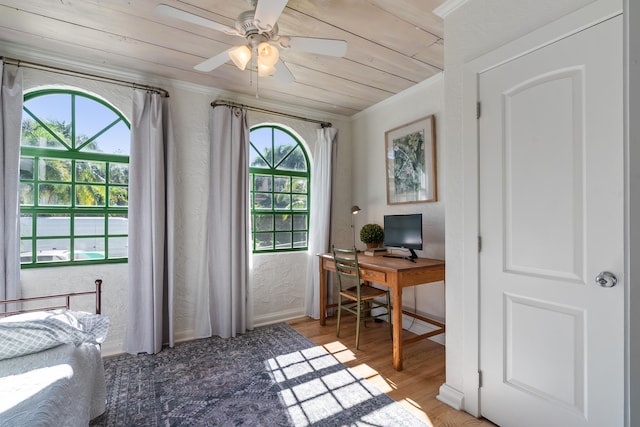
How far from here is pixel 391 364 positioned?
245cm

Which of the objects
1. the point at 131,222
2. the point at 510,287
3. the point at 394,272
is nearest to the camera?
the point at 510,287

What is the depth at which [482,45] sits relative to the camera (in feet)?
5.82

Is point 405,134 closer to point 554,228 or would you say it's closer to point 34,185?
point 554,228

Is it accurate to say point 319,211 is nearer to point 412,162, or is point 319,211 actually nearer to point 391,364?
point 412,162

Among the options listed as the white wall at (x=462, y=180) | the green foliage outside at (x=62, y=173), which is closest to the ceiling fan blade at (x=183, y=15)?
the white wall at (x=462, y=180)

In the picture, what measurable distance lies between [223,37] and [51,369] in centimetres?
218

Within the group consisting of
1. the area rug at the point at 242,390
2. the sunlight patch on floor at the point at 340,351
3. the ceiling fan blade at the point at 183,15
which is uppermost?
the ceiling fan blade at the point at 183,15

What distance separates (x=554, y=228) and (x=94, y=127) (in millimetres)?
3489

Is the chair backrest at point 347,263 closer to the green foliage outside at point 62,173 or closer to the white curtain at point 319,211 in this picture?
the white curtain at point 319,211

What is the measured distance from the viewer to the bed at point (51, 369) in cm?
101

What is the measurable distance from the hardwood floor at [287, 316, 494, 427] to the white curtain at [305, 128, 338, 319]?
296mm

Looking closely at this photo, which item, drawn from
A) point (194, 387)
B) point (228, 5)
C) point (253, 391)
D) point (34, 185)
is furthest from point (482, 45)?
point (34, 185)

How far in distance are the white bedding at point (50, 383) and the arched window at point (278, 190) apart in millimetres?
1988

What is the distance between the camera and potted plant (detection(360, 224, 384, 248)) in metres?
3.34
